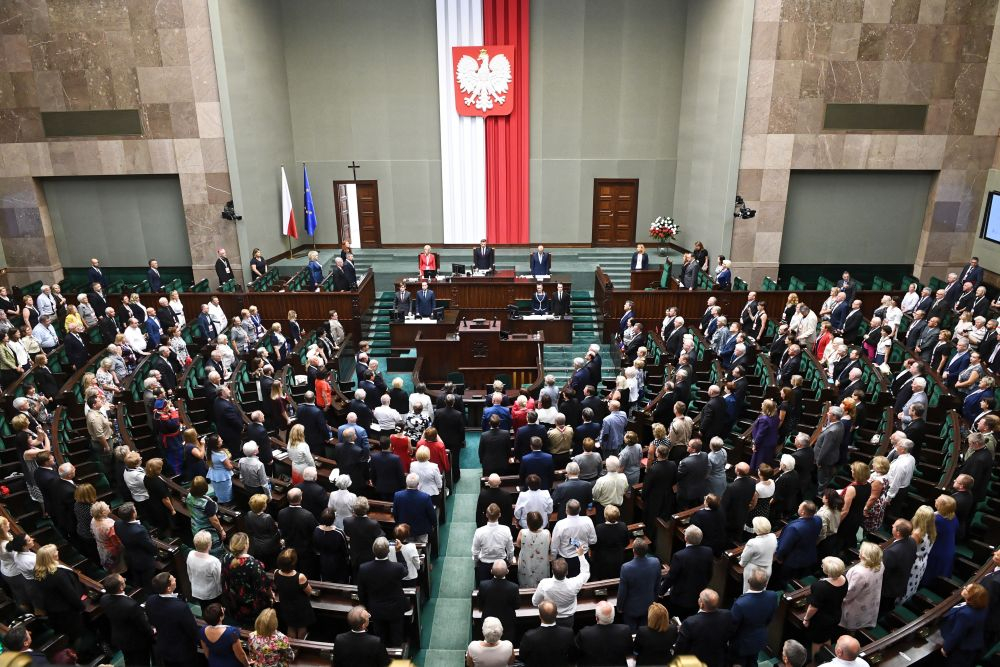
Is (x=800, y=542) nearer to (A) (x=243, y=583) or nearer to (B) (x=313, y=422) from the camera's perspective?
(A) (x=243, y=583)

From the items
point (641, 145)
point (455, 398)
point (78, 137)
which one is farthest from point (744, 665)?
point (78, 137)

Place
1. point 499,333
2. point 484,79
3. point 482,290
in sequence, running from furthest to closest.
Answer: point 484,79
point 482,290
point 499,333

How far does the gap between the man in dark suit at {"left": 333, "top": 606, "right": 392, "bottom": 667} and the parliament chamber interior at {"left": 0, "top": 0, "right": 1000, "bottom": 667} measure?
0.04m

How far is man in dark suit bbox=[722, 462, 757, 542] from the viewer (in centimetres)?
662

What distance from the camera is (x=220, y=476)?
7441 mm

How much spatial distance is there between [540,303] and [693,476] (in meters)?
7.48

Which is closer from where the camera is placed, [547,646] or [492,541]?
[547,646]

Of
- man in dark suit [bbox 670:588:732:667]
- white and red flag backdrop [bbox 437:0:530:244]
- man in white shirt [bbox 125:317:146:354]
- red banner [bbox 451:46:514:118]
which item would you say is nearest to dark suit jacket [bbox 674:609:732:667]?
man in dark suit [bbox 670:588:732:667]

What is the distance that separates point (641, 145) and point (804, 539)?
15056 mm

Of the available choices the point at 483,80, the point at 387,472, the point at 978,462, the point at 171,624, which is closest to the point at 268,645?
the point at 171,624

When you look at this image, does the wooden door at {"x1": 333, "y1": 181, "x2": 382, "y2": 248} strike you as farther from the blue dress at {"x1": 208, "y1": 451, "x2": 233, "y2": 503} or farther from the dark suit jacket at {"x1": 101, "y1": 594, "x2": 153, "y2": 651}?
the dark suit jacket at {"x1": 101, "y1": 594, "x2": 153, "y2": 651}

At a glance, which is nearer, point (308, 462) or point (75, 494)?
point (75, 494)

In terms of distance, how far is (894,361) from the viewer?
37.1ft

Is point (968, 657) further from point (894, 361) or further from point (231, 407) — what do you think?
point (231, 407)
